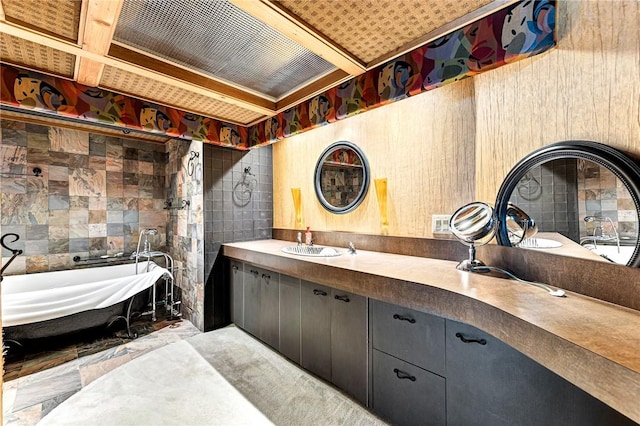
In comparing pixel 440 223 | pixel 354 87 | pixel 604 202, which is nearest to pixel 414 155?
pixel 440 223

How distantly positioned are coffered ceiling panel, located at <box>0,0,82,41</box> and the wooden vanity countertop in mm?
1914

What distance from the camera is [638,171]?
1003mm

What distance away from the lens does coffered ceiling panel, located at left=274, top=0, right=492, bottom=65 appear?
52.2 inches

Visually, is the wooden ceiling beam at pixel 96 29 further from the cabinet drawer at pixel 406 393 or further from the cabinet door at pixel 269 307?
the cabinet drawer at pixel 406 393

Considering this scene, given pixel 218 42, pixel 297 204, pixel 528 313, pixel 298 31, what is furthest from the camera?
pixel 297 204

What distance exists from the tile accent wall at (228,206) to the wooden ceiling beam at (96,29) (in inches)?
52.2

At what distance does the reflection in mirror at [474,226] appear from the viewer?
5.08 ft

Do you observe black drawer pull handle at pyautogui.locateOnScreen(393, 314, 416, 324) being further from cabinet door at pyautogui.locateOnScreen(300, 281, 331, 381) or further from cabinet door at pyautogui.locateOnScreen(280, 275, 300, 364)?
cabinet door at pyautogui.locateOnScreen(280, 275, 300, 364)

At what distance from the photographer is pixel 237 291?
3.05 m

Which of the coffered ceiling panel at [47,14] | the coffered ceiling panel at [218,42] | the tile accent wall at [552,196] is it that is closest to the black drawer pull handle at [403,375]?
the tile accent wall at [552,196]

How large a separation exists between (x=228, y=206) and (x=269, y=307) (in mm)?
1306

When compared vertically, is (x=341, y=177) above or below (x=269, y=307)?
above

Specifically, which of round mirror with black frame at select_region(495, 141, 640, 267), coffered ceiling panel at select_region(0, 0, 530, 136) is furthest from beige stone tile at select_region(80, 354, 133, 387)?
round mirror with black frame at select_region(495, 141, 640, 267)

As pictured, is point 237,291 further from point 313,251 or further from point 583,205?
point 583,205
